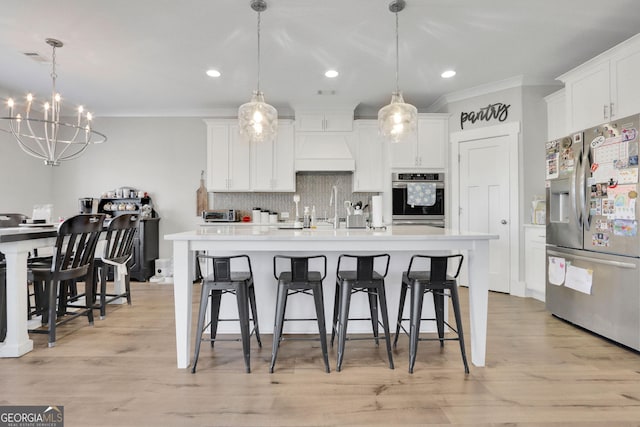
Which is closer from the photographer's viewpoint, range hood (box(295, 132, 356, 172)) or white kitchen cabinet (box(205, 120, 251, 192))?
range hood (box(295, 132, 356, 172))

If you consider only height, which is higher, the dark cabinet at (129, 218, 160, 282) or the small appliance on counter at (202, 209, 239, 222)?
the small appliance on counter at (202, 209, 239, 222)

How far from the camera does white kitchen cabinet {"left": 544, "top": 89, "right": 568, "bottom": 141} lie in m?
3.93

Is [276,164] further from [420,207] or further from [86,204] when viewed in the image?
[86,204]

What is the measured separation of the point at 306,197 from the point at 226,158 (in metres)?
1.39

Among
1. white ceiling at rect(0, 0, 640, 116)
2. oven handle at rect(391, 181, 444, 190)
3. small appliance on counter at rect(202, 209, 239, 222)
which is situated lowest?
small appliance on counter at rect(202, 209, 239, 222)

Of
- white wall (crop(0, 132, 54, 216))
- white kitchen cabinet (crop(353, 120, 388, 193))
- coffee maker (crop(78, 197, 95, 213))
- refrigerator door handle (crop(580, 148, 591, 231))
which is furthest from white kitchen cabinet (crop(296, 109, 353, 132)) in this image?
white wall (crop(0, 132, 54, 216))

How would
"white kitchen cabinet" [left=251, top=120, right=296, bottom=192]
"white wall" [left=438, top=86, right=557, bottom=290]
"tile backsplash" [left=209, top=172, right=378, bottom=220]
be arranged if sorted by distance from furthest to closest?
1. "tile backsplash" [left=209, top=172, right=378, bottom=220]
2. "white kitchen cabinet" [left=251, top=120, right=296, bottom=192]
3. "white wall" [left=438, top=86, right=557, bottom=290]

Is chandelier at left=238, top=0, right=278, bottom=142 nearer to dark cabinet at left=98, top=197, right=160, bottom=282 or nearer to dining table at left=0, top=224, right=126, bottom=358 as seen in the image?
dining table at left=0, top=224, right=126, bottom=358

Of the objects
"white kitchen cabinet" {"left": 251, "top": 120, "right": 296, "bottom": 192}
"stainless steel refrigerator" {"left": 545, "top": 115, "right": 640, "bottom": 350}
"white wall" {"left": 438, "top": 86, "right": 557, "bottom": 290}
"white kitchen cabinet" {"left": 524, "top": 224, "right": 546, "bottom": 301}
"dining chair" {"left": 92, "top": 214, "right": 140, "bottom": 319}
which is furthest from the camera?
"white kitchen cabinet" {"left": 251, "top": 120, "right": 296, "bottom": 192}

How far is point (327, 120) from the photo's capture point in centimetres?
505

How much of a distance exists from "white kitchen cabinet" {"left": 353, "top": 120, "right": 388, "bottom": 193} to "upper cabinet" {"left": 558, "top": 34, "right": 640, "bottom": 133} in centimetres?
235

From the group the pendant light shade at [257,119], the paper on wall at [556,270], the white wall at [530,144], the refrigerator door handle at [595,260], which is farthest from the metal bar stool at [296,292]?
the white wall at [530,144]

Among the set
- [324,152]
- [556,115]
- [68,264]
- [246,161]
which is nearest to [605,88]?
[556,115]

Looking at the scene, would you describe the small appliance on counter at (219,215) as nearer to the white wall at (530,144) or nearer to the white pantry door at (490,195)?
the white pantry door at (490,195)
